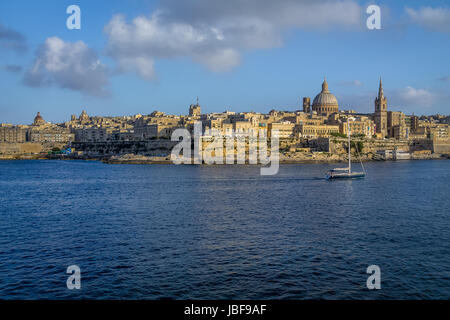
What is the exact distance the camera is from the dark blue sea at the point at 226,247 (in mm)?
8133

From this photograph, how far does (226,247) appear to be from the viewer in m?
11.1

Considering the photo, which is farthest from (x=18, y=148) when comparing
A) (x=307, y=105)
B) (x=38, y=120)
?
(x=307, y=105)

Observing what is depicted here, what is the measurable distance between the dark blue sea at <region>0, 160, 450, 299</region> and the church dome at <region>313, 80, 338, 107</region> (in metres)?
73.8

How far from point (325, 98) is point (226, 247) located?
282ft

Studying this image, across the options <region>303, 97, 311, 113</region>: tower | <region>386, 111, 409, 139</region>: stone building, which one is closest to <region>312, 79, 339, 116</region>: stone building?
<region>303, 97, 311, 113</region>: tower

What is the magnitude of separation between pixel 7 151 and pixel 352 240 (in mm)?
84613

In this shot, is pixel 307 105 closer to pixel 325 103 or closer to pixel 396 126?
pixel 325 103

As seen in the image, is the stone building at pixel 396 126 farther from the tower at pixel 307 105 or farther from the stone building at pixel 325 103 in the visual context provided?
the tower at pixel 307 105

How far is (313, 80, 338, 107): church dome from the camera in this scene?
92312 millimetres

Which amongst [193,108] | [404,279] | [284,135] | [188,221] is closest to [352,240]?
[404,279]

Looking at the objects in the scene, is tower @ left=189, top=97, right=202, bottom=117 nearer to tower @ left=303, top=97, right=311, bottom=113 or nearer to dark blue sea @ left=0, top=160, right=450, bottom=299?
tower @ left=303, top=97, right=311, bottom=113

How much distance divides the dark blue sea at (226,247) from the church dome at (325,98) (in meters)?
73.8

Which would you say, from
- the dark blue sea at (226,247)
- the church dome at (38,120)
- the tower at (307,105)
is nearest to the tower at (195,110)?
the tower at (307,105)
